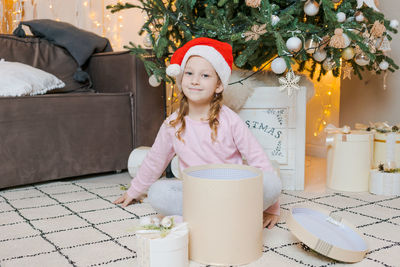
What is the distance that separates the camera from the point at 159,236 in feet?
3.00

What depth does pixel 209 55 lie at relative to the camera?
4.04 feet

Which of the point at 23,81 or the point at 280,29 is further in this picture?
the point at 23,81

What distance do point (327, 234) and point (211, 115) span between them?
0.49 meters

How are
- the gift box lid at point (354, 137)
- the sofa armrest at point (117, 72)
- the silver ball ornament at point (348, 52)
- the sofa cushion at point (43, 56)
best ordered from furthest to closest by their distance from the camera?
the sofa cushion at point (43, 56) → the sofa armrest at point (117, 72) → the gift box lid at point (354, 137) → the silver ball ornament at point (348, 52)

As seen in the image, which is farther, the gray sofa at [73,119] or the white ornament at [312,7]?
the gray sofa at [73,119]

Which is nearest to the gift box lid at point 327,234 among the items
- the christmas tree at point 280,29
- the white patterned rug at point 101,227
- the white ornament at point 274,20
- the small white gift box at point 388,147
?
the white patterned rug at point 101,227

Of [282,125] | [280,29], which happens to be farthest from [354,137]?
[280,29]

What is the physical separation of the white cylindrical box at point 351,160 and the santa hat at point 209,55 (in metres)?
0.65

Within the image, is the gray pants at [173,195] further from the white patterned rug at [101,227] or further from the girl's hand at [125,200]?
the girl's hand at [125,200]

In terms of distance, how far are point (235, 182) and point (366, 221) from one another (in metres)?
0.60

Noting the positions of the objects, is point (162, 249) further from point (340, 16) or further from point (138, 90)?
point (138, 90)

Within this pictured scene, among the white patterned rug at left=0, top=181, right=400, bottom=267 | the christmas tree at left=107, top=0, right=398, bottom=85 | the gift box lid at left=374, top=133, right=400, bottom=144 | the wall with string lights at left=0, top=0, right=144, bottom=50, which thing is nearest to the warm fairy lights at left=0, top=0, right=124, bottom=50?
the wall with string lights at left=0, top=0, right=144, bottom=50

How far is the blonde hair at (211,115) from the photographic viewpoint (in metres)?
1.27

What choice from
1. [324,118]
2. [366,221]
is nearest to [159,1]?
[366,221]
